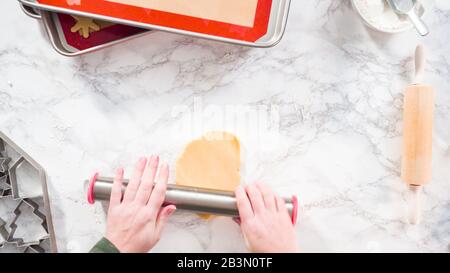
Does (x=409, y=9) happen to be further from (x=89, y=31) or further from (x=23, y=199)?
(x=23, y=199)

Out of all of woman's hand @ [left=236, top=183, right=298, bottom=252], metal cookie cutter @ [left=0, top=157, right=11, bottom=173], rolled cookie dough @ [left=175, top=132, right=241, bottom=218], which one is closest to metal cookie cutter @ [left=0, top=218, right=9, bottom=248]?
metal cookie cutter @ [left=0, top=157, right=11, bottom=173]

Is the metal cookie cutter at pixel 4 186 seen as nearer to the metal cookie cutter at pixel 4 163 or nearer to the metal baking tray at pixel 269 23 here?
the metal cookie cutter at pixel 4 163

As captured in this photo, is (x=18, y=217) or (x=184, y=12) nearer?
(x=184, y=12)

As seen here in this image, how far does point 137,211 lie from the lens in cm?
70

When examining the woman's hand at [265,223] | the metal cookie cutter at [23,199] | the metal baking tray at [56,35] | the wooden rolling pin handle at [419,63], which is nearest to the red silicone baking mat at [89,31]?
the metal baking tray at [56,35]

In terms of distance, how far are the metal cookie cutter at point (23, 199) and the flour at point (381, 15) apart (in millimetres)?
675

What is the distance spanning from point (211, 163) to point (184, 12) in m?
0.28

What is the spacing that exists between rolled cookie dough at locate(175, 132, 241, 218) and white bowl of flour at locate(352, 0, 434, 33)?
1.07 ft

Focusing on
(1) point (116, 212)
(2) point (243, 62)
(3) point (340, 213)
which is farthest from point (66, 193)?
(3) point (340, 213)

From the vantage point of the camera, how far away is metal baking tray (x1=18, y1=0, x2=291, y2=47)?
649 mm

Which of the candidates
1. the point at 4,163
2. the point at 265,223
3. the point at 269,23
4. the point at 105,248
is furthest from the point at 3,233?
the point at 269,23

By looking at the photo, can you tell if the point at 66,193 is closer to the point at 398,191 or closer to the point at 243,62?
the point at 243,62

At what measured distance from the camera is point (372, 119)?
76cm

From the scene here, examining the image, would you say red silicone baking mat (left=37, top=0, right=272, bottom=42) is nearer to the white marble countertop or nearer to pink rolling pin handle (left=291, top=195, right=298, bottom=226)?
the white marble countertop
